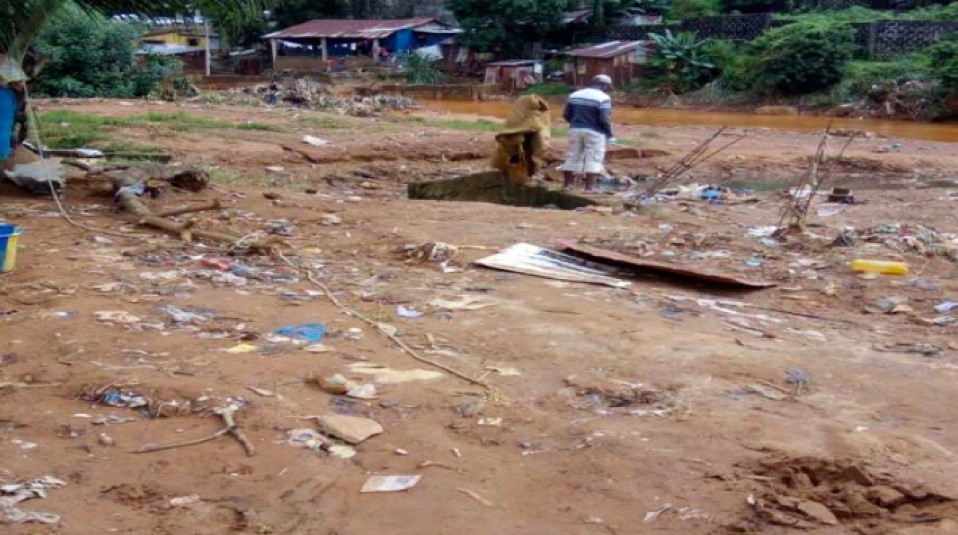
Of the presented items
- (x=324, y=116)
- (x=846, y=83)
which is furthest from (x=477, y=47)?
(x=324, y=116)

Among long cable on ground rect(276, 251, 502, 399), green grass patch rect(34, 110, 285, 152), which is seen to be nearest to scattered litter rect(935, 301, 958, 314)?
long cable on ground rect(276, 251, 502, 399)

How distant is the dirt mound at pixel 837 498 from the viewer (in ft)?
10.1

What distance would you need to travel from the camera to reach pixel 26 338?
4.50 metres

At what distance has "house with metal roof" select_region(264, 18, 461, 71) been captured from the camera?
36656 millimetres

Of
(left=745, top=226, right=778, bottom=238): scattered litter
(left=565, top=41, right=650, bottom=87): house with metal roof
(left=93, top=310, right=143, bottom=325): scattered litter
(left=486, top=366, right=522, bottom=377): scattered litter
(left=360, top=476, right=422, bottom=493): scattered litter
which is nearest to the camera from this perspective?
(left=360, top=476, right=422, bottom=493): scattered litter

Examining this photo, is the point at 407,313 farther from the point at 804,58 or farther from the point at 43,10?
the point at 804,58

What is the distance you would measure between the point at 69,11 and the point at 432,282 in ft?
14.8

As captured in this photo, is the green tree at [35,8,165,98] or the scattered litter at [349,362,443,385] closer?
the scattered litter at [349,362,443,385]

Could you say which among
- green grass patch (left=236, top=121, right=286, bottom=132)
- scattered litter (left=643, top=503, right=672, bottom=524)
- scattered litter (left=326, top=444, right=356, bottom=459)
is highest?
green grass patch (left=236, top=121, right=286, bottom=132)

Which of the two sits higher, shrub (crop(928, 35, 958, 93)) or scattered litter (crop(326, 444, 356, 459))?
shrub (crop(928, 35, 958, 93))

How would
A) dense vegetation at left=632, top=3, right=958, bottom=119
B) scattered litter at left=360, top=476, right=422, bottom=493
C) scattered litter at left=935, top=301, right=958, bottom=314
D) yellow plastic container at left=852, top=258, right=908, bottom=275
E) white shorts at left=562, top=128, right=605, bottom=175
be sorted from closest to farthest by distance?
scattered litter at left=360, top=476, right=422, bottom=493, scattered litter at left=935, top=301, right=958, bottom=314, yellow plastic container at left=852, top=258, right=908, bottom=275, white shorts at left=562, top=128, right=605, bottom=175, dense vegetation at left=632, top=3, right=958, bottom=119

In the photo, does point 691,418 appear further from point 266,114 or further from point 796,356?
point 266,114

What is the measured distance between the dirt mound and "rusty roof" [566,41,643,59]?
2782cm

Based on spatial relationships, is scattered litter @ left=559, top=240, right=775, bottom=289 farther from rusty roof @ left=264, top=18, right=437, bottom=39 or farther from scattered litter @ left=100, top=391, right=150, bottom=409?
rusty roof @ left=264, top=18, right=437, bottom=39
